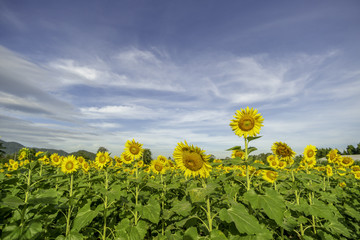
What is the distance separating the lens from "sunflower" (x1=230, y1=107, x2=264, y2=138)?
3.55m

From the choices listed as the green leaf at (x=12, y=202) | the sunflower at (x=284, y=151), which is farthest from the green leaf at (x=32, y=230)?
the sunflower at (x=284, y=151)

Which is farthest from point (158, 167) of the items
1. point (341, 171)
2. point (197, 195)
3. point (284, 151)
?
point (341, 171)

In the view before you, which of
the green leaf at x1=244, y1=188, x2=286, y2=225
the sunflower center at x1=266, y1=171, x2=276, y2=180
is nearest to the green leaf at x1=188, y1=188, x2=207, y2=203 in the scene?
the green leaf at x1=244, y1=188, x2=286, y2=225

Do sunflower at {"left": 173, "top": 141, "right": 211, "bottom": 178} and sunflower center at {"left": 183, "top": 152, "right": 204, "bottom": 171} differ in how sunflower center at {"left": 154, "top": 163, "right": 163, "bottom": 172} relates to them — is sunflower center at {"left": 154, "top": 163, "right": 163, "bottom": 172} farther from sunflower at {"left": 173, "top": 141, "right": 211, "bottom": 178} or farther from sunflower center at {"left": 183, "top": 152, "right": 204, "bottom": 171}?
sunflower center at {"left": 183, "top": 152, "right": 204, "bottom": 171}

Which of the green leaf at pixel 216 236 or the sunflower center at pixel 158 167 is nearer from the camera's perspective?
the green leaf at pixel 216 236

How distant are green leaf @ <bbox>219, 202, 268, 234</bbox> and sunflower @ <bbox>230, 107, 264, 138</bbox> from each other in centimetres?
138

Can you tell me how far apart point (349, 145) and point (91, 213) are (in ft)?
265

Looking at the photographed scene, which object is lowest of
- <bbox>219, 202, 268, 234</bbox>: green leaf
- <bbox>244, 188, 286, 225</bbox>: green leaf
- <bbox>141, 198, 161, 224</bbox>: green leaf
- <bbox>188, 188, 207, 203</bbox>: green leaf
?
<bbox>141, 198, 161, 224</bbox>: green leaf

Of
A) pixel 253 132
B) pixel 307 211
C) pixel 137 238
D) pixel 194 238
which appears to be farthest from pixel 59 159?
pixel 307 211

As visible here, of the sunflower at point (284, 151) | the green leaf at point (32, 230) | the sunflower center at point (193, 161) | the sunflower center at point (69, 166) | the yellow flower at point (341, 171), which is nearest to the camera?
the green leaf at point (32, 230)

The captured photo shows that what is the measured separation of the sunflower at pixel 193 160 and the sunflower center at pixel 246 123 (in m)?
0.98

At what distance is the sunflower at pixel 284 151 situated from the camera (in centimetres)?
518

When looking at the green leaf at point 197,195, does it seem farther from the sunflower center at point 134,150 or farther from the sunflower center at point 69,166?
the sunflower center at point 69,166

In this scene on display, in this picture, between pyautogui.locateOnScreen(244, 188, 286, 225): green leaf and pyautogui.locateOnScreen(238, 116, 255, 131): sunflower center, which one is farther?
pyautogui.locateOnScreen(238, 116, 255, 131): sunflower center
